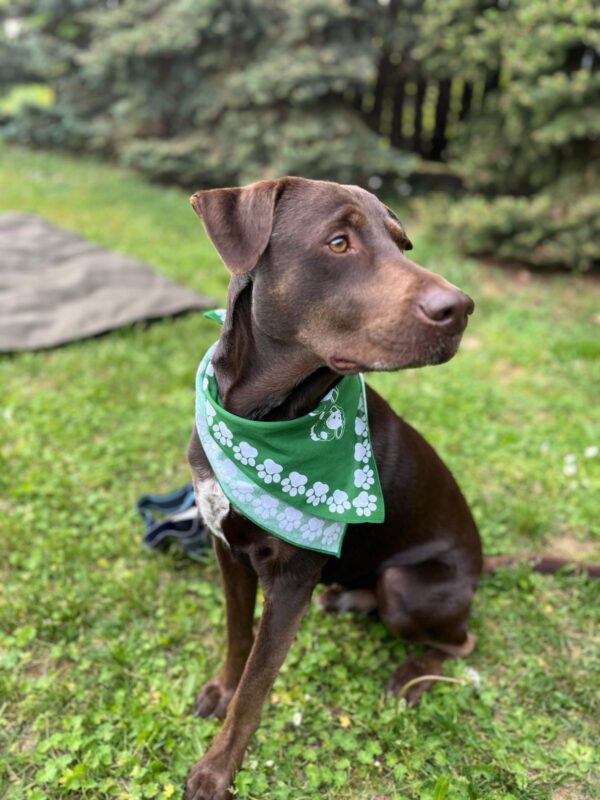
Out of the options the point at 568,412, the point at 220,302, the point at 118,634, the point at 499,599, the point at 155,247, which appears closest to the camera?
the point at 118,634

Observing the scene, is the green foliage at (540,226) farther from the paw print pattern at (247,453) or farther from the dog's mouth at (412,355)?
the paw print pattern at (247,453)

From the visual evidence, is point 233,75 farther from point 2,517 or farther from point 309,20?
point 2,517

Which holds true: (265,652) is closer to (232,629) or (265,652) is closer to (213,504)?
(232,629)

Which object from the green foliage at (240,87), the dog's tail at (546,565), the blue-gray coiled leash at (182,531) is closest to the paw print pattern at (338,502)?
the blue-gray coiled leash at (182,531)

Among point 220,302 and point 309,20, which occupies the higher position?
point 309,20

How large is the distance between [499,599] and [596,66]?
17.8 feet

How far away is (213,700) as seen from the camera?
259 centimetres

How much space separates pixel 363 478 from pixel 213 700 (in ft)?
3.56

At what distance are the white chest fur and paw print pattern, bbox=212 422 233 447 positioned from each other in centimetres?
16

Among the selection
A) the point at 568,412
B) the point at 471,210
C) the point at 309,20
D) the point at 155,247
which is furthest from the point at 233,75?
the point at 568,412

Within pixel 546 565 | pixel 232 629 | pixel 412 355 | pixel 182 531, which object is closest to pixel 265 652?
pixel 232 629

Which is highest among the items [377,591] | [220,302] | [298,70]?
[298,70]

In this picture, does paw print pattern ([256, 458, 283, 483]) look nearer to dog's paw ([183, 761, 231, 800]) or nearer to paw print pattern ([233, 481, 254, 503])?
paw print pattern ([233, 481, 254, 503])

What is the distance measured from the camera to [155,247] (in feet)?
23.6
